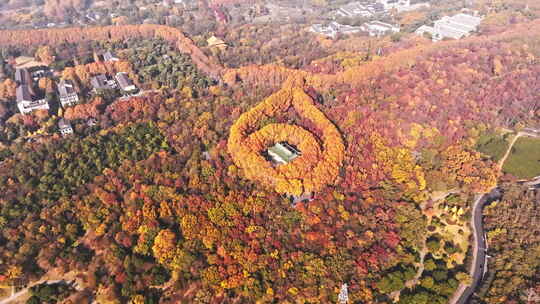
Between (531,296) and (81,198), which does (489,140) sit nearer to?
(531,296)

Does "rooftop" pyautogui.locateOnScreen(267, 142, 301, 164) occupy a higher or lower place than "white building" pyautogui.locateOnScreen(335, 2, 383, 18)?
lower

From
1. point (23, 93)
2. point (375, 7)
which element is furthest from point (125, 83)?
point (375, 7)

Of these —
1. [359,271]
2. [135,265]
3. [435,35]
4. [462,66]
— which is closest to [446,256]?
[359,271]

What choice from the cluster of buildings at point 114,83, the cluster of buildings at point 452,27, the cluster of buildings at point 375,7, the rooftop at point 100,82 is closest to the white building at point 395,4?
the cluster of buildings at point 375,7

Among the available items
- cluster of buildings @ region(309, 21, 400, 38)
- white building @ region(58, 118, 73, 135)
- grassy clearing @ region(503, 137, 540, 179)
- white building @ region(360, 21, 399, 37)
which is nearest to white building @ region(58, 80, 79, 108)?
white building @ region(58, 118, 73, 135)

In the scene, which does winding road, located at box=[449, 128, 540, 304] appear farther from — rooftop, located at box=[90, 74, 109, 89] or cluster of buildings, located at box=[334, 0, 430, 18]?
cluster of buildings, located at box=[334, 0, 430, 18]

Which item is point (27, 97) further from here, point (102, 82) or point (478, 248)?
point (478, 248)
